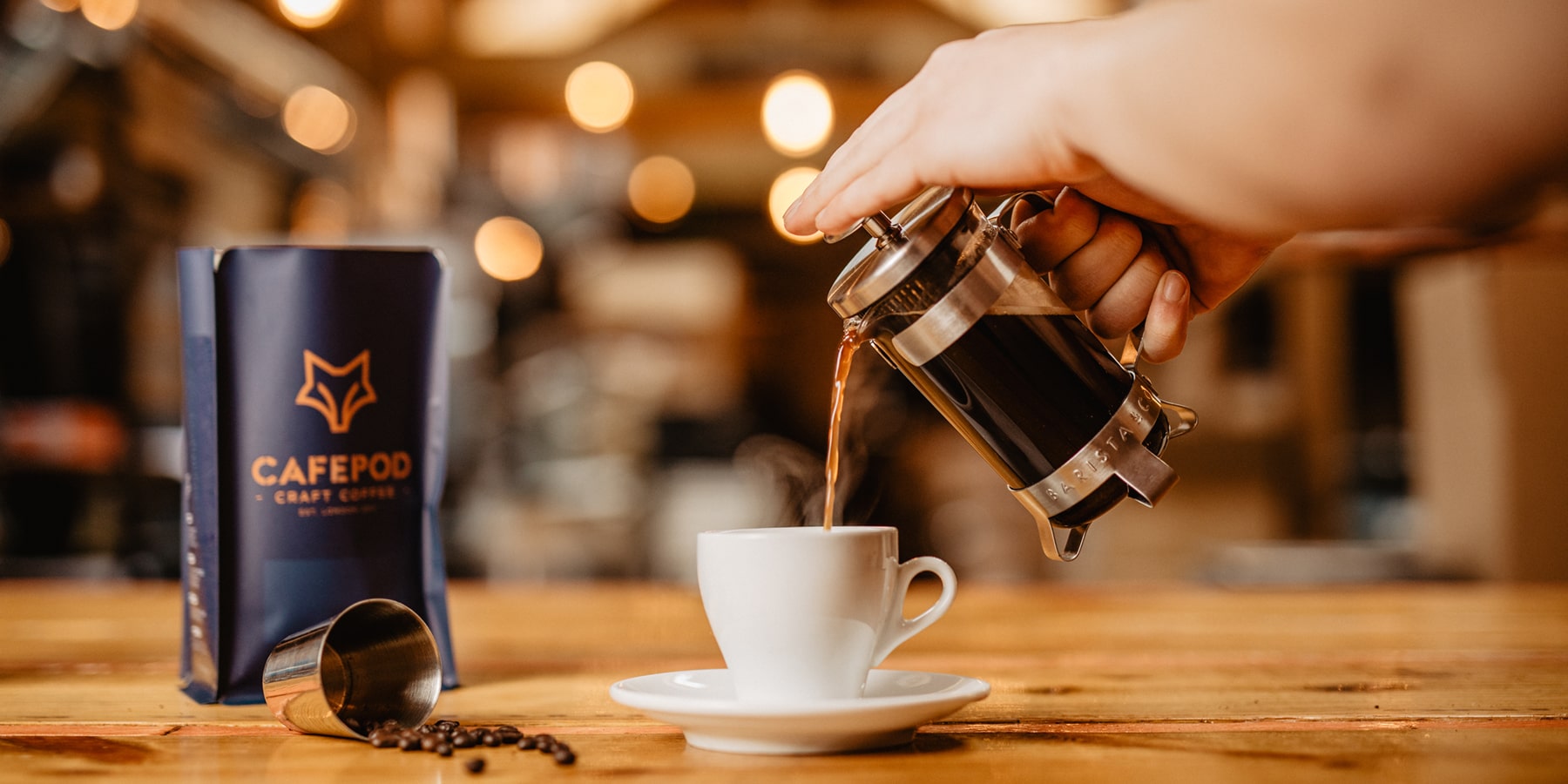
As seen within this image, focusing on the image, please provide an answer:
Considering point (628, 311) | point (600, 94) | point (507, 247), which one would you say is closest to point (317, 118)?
point (507, 247)

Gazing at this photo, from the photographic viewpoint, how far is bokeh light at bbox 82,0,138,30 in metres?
3.95

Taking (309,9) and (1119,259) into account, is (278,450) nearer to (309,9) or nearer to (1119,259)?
(1119,259)

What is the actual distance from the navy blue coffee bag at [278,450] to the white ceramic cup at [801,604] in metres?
0.25

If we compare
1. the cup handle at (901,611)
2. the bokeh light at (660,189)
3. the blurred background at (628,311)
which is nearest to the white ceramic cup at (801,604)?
the cup handle at (901,611)

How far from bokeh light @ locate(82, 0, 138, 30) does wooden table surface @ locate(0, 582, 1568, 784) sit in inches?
129

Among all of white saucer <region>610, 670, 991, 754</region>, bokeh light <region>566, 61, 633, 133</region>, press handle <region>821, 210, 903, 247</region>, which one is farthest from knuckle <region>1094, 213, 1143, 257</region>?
bokeh light <region>566, 61, 633, 133</region>

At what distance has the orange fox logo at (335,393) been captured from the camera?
80cm

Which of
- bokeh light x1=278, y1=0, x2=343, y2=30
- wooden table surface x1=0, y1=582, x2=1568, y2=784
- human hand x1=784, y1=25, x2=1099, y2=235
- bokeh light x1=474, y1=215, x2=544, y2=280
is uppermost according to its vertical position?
bokeh light x1=278, y1=0, x2=343, y2=30

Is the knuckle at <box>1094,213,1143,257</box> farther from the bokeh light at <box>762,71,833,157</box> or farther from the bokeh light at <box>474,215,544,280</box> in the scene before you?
the bokeh light at <box>474,215,544,280</box>

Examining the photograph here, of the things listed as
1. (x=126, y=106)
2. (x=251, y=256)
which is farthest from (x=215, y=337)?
(x=126, y=106)

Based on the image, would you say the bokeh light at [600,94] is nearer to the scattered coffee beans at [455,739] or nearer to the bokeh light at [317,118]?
the bokeh light at [317,118]

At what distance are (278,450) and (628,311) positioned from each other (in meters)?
7.03

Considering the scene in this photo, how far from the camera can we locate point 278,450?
791mm

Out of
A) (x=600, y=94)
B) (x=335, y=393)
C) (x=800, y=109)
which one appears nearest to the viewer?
(x=335, y=393)
